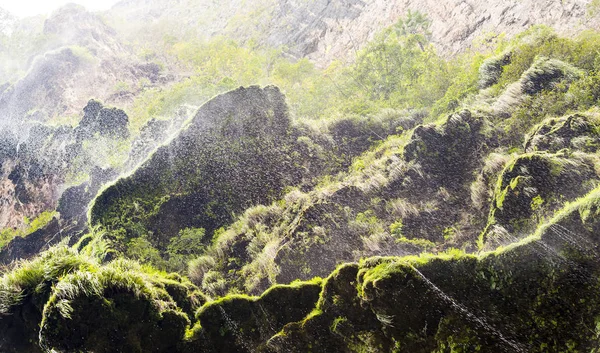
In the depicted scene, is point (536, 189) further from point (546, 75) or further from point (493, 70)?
point (493, 70)

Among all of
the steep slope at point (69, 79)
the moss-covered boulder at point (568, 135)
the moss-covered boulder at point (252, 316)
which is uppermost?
the moss-covered boulder at point (568, 135)

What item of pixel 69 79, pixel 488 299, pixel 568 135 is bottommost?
pixel 69 79

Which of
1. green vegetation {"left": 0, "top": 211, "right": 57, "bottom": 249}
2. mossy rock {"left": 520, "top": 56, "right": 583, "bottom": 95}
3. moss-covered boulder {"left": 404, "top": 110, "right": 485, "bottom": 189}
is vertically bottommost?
green vegetation {"left": 0, "top": 211, "right": 57, "bottom": 249}

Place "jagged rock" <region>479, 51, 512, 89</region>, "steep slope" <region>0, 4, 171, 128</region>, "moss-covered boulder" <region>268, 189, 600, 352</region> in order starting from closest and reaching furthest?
"moss-covered boulder" <region>268, 189, 600, 352</region>, "jagged rock" <region>479, 51, 512, 89</region>, "steep slope" <region>0, 4, 171, 128</region>

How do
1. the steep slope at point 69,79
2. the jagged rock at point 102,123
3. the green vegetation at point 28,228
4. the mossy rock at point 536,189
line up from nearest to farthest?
the mossy rock at point 536,189
the green vegetation at point 28,228
the jagged rock at point 102,123
the steep slope at point 69,79

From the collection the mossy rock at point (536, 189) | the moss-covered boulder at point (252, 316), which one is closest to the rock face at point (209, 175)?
the moss-covered boulder at point (252, 316)

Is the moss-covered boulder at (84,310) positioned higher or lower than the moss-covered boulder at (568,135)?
lower

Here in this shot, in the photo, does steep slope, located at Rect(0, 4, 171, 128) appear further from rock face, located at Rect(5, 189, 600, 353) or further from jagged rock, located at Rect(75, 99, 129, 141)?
rock face, located at Rect(5, 189, 600, 353)

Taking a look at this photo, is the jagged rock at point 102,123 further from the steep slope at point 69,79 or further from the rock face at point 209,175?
the rock face at point 209,175

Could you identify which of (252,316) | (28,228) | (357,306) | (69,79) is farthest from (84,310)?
(69,79)

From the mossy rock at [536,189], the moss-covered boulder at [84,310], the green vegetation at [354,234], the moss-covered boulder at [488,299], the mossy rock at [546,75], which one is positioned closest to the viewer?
the moss-covered boulder at [488,299]

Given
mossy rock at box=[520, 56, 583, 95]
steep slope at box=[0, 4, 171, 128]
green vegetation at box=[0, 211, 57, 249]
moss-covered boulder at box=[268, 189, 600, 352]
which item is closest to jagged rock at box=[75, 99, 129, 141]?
green vegetation at box=[0, 211, 57, 249]

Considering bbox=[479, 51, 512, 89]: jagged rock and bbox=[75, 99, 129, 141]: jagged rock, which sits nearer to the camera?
bbox=[479, 51, 512, 89]: jagged rock

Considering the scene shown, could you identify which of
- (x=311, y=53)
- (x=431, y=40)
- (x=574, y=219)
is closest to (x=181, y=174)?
(x=574, y=219)
